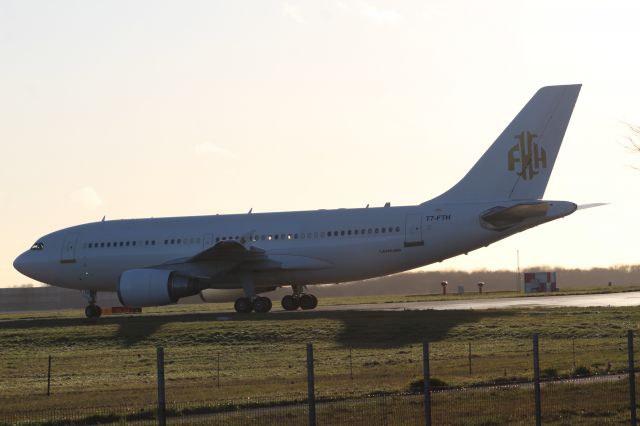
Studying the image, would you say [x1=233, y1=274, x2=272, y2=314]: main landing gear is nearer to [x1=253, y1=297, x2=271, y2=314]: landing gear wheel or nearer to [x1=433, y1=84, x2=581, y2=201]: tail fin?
[x1=253, y1=297, x2=271, y2=314]: landing gear wheel

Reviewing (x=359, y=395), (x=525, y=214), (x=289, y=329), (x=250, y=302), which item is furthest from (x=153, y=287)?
(x=359, y=395)

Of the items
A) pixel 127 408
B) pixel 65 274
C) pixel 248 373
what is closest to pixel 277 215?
pixel 65 274

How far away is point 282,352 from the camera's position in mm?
30438

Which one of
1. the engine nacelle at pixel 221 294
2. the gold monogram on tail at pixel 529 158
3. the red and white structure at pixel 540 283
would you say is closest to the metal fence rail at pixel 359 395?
the gold monogram on tail at pixel 529 158

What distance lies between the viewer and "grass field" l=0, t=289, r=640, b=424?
22.5 m

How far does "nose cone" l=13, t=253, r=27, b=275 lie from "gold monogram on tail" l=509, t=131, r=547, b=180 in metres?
21.6

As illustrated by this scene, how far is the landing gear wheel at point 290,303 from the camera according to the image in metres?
47.1

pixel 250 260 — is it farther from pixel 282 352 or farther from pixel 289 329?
pixel 282 352

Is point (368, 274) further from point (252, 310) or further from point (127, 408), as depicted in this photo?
point (127, 408)

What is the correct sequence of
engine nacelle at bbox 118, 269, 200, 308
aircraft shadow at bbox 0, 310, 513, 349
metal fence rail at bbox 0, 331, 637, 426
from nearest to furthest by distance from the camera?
metal fence rail at bbox 0, 331, 637, 426 → aircraft shadow at bbox 0, 310, 513, 349 → engine nacelle at bbox 118, 269, 200, 308

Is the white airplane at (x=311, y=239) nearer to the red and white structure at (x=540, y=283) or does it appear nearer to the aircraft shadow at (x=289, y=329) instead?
the aircraft shadow at (x=289, y=329)

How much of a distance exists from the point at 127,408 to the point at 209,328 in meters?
16.5

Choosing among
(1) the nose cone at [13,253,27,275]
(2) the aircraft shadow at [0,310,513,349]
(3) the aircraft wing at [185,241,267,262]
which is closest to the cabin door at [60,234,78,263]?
(1) the nose cone at [13,253,27,275]

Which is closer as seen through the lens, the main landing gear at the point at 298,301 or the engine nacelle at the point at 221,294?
the main landing gear at the point at 298,301
